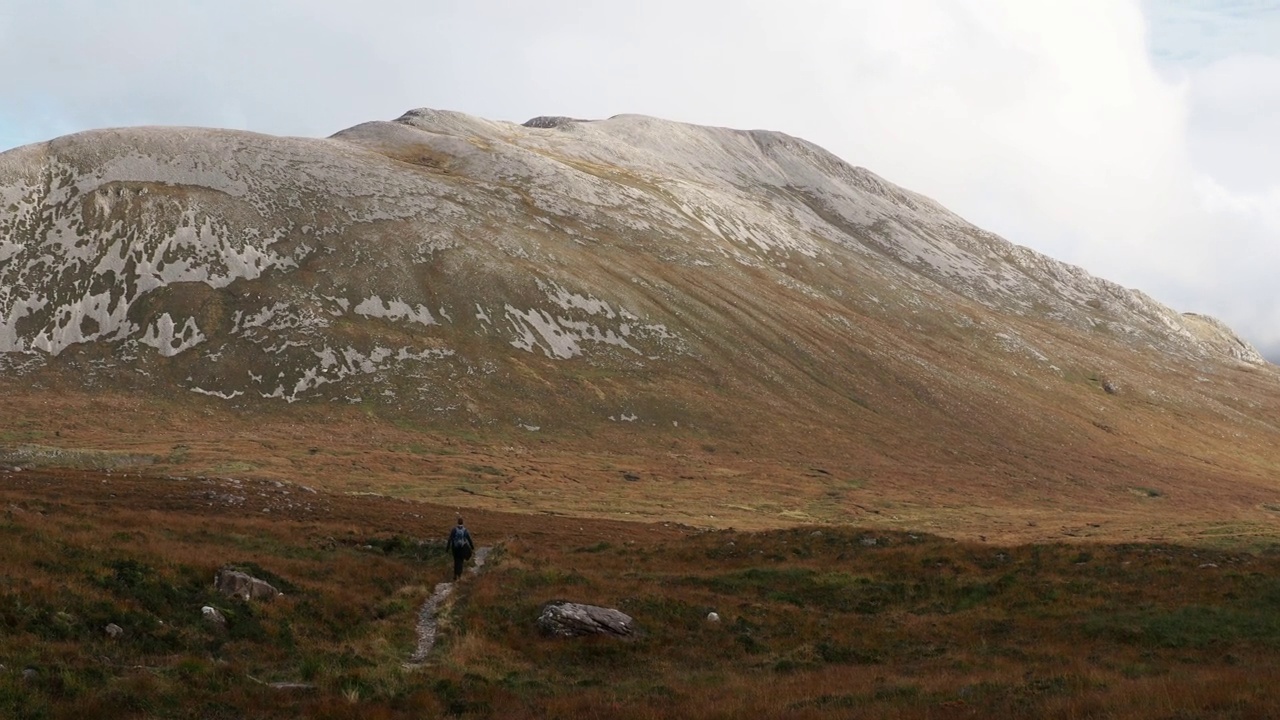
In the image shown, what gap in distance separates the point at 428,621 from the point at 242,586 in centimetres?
543

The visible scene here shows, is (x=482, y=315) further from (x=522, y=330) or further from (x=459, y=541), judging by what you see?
(x=459, y=541)

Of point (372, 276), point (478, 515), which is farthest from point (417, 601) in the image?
point (372, 276)

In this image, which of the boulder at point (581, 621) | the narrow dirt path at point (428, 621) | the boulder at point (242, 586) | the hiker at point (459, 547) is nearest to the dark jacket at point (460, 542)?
the hiker at point (459, 547)

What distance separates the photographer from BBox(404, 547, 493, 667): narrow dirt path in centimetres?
2333

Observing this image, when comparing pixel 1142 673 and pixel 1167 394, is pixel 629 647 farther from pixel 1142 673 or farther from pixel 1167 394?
pixel 1167 394

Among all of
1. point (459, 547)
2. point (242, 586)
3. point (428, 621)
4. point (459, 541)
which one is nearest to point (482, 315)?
point (459, 541)

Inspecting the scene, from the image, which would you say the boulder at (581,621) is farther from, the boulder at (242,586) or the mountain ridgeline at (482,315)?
the mountain ridgeline at (482,315)

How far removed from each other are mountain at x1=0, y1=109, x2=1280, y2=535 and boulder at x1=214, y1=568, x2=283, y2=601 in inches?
2715

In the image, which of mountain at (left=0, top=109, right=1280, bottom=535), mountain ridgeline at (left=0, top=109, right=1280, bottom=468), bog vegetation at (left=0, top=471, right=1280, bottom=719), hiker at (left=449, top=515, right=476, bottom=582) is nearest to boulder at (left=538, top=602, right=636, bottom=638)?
bog vegetation at (left=0, top=471, right=1280, bottom=719)

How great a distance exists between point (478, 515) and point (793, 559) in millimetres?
22246

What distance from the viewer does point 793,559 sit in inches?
1572

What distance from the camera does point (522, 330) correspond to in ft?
383

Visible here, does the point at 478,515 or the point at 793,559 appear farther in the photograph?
the point at 478,515

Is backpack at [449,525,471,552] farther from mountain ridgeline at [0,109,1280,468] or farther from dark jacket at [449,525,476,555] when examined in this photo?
mountain ridgeline at [0,109,1280,468]
